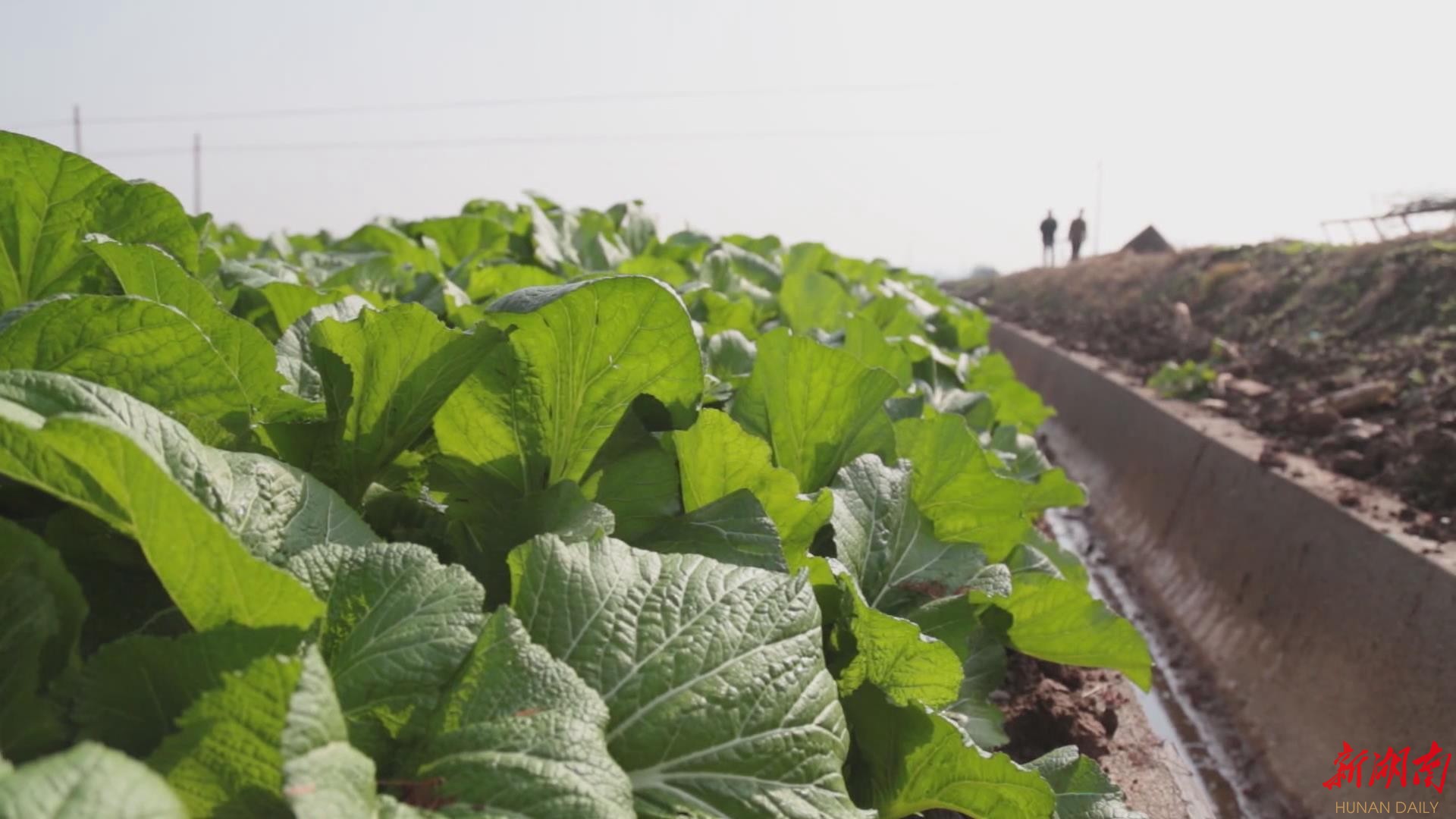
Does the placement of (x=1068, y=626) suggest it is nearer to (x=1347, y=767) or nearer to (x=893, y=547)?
(x=893, y=547)

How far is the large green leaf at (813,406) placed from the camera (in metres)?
1.57

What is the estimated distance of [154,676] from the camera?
76cm

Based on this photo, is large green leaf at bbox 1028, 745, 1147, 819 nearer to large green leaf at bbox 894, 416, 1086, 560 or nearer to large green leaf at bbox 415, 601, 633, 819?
large green leaf at bbox 894, 416, 1086, 560

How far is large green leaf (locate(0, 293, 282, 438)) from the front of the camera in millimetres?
919

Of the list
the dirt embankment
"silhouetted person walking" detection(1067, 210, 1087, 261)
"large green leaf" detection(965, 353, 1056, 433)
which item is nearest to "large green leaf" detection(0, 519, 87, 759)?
"large green leaf" detection(965, 353, 1056, 433)

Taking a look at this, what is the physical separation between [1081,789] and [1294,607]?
126 inches

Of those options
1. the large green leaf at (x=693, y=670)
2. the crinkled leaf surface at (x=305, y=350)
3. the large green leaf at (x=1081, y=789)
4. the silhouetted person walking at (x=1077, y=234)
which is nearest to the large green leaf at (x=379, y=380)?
the crinkled leaf surface at (x=305, y=350)

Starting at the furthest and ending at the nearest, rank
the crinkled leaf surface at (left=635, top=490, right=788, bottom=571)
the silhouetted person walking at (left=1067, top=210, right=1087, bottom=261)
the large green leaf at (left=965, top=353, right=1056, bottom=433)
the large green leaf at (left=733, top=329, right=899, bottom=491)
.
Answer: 1. the silhouetted person walking at (left=1067, top=210, right=1087, bottom=261)
2. the large green leaf at (left=965, top=353, right=1056, bottom=433)
3. the large green leaf at (left=733, top=329, right=899, bottom=491)
4. the crinkled leaf surface at (left=635, top=490, right=788, bottom=571)

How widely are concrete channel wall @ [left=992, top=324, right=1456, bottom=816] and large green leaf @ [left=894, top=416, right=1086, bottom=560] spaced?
1995 mm

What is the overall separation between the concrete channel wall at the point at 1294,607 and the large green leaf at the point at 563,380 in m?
2.81

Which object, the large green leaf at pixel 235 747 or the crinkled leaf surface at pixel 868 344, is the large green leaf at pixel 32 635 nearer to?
the large green leaf at pixel 235 747

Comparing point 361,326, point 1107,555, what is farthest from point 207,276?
point 1107,555

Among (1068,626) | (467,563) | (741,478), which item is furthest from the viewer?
(1068,626)

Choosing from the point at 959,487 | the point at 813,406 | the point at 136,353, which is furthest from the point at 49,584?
the point at 959,487
